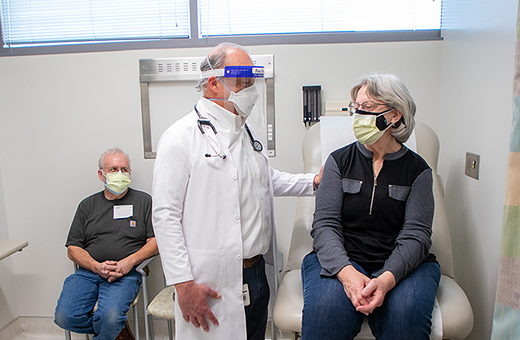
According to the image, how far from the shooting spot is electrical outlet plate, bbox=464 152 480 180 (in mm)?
1722

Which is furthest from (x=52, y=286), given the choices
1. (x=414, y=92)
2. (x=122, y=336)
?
(x=414, y=92)

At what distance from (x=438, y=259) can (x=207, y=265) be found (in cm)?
100

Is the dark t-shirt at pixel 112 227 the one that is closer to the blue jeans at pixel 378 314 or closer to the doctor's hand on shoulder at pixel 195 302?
the doctor's hand on shoulder at pixel 195 302

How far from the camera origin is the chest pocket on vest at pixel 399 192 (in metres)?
1.41

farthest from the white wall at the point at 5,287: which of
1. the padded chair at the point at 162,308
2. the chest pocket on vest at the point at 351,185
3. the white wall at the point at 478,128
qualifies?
the white wall at the point at 478,128

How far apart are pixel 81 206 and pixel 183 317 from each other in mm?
1266

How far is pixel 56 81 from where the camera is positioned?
7.89 feet

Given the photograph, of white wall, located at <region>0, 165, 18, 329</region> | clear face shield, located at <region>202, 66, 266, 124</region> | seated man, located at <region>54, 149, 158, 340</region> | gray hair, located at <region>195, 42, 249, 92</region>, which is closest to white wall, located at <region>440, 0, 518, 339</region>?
clear face shield, located at <region>202, 66, 266, 124</region>

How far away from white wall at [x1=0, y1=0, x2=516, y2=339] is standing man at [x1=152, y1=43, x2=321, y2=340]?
0.97 meters

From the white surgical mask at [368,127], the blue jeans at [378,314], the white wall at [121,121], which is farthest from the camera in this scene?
the white wall at [121,121]

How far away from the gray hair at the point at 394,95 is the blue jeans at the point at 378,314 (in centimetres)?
58

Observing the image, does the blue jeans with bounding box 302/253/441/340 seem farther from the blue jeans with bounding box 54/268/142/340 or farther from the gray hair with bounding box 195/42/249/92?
the blue jeans with bounding box 54/268/142/340

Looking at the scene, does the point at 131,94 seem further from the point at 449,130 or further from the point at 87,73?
the point at 449,130

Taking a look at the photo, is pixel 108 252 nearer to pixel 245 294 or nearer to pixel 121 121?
pixel 121 121
